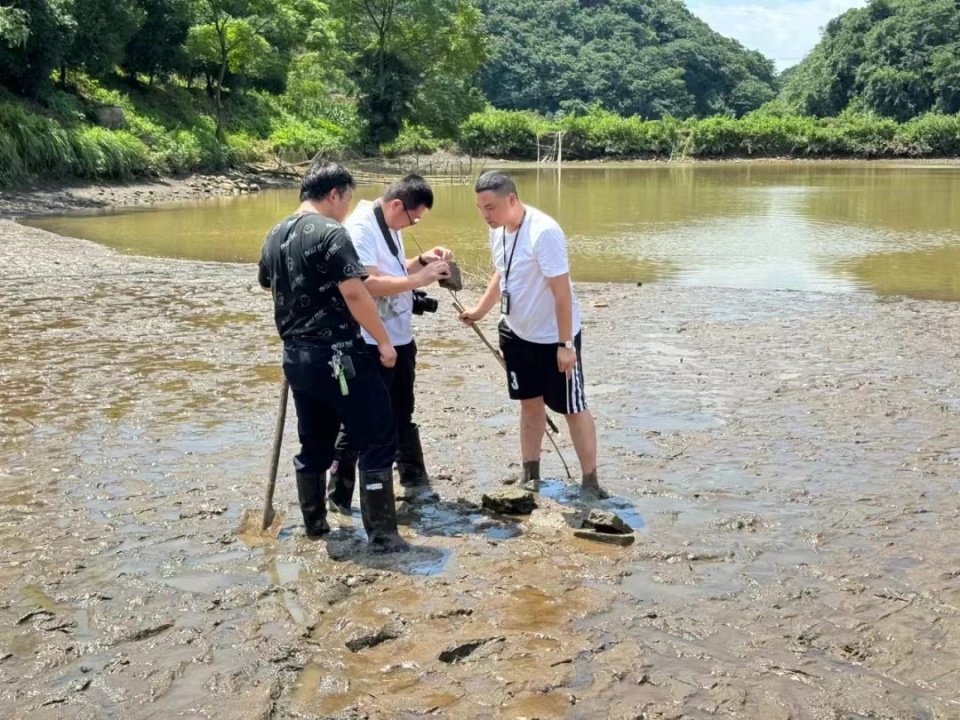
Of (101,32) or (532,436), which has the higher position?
(101,32)

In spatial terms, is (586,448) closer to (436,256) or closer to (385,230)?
(436,256)

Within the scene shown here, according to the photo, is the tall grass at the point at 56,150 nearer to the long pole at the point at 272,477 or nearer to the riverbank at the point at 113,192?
the riverbank at the point at 113,192

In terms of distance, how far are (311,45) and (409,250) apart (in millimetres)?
34053

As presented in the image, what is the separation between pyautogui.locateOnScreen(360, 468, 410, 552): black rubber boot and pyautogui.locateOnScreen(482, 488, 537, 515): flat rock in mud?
2.01ft

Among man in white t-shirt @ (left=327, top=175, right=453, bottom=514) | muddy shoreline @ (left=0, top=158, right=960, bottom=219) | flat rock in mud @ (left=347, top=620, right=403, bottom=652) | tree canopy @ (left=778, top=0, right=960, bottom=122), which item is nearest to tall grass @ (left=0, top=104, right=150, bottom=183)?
muddy shoreline @ (left=0, top=158, right=960, bottom=219)

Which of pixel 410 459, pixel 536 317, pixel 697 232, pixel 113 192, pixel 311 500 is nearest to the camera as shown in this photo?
pixel 311 500

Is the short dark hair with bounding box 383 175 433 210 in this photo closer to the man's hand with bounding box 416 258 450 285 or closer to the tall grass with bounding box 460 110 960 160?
the man's hand with bounding box 416 258 450 285

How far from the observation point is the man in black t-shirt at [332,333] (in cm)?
450

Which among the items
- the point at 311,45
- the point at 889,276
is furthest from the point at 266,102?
the point at 889,276

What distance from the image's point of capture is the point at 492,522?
514cm

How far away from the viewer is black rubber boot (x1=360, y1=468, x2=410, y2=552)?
4746 mm

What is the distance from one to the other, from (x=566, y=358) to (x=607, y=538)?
934 millimetres

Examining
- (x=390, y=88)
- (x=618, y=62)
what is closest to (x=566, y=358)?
(x=390, y=88)

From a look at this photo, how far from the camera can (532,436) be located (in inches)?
221
